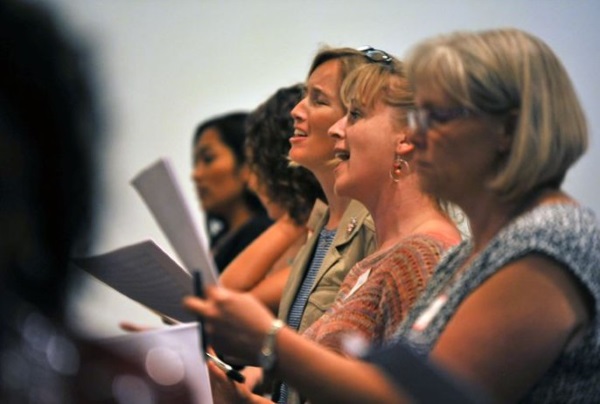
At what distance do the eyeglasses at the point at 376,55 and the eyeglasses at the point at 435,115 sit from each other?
0.95m

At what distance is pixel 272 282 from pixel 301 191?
1.08 ft

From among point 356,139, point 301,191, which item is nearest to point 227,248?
point 301,191

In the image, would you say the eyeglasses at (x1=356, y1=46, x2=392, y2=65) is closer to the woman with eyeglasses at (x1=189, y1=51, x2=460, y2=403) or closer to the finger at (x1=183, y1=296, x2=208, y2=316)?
the woman with eyeglasses at (x1=189, y1=51, x2=460, y2=403)

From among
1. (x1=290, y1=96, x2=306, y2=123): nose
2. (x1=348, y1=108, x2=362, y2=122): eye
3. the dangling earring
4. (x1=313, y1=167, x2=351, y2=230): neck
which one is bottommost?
(x1=313, y1=167, x2=351, y2=230): neck

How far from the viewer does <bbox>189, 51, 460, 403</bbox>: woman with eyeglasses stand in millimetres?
2209

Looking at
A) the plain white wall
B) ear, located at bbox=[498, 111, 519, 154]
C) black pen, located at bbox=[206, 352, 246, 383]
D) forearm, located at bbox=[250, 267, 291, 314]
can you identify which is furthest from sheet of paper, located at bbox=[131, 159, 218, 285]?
the plain white wall

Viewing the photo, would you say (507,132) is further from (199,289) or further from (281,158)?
(281,158)

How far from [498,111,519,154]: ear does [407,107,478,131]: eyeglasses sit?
5 centimetres

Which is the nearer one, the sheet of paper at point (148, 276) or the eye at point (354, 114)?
the sheet of paper at point (148, 276)

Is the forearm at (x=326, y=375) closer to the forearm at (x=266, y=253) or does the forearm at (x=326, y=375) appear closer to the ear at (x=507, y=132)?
the ear at (x=507, y=132)

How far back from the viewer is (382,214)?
2.60 metres

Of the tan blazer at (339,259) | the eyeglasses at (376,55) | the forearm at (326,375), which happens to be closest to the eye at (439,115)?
the forearm at (326,375)

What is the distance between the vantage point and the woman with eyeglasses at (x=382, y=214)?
7.25 feet

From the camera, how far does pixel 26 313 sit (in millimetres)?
792
